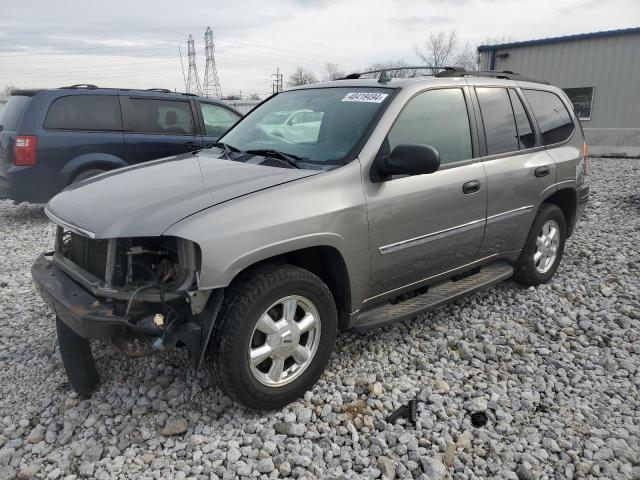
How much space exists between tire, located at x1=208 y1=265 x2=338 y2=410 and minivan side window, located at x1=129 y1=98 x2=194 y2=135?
5.67 metres

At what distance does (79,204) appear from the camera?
9.75ft

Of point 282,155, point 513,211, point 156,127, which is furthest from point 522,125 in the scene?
point 156,127

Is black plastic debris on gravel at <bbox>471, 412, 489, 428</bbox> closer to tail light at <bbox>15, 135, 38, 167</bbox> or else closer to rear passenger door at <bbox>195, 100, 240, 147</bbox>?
rear passenger door at <bbox>195, 100, 240, 147</bbox>

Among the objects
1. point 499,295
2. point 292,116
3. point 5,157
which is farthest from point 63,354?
point 5,157

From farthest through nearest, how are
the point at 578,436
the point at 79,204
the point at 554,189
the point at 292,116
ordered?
the point at 554,189, the point at 292,116, the point at 79,204, the point at 578,436

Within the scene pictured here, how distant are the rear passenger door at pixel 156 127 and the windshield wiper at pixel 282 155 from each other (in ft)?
14.8

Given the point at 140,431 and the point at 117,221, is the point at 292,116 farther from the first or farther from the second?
the point at 140,431

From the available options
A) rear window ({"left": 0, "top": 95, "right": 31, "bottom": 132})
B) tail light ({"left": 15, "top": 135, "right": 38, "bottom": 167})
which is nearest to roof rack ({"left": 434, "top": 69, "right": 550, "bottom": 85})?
tail light ({"left": 15, "top": 135, "right": 38, "bottom": 167})

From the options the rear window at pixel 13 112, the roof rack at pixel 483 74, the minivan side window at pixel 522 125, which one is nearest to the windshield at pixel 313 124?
the roof rack at pixel 483 74

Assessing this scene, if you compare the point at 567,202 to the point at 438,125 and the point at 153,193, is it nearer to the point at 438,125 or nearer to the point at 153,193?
the point at 438,125

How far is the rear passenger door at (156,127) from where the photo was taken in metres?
7.50

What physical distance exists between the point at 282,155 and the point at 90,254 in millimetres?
1299

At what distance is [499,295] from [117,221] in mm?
3396

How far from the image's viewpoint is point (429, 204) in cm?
341
